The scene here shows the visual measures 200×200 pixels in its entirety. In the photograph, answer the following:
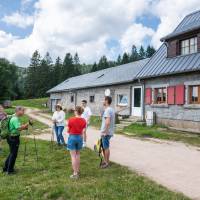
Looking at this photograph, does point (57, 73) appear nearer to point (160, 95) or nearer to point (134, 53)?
point (134, 53)

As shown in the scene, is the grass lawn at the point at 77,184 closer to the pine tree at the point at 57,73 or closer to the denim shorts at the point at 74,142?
the denim shorts at the point at 74,142

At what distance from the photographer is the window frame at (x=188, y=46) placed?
62.1ft

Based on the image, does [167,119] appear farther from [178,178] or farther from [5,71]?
[5,71]

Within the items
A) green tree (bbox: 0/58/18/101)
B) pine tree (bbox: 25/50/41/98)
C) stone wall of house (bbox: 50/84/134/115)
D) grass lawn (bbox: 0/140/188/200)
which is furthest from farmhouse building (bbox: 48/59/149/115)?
pine tree (bbox: 25/50/41/98)

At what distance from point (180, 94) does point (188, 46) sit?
120 inches

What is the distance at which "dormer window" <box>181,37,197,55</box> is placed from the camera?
18984 mm

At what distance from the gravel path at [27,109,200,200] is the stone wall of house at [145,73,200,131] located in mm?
4653

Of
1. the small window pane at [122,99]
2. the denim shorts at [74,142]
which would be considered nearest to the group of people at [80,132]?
the denim shorts at [74,142]

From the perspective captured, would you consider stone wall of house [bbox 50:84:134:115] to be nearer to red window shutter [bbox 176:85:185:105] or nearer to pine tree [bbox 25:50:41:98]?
red window shutter [bbox 176:85:185:105]

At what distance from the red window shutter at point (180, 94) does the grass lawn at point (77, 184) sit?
1038 cm

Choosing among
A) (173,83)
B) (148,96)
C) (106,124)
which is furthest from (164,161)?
(148,96)

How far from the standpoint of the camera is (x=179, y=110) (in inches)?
739

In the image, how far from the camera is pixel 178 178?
7.34 metres

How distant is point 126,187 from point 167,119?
45.1 ft
